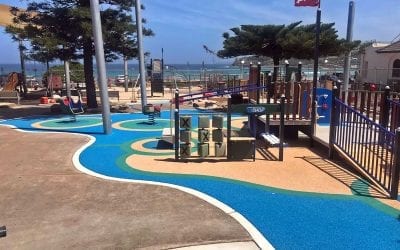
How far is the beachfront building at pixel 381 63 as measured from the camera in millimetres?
33397

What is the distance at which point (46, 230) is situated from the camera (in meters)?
6.09

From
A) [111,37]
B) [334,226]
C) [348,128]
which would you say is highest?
[111,37]

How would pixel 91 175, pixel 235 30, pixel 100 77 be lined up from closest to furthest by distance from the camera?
1. pixel 91 175
2. pixel 100 77
3. pixel 235 30

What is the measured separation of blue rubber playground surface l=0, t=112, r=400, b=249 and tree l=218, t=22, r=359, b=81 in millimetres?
11858

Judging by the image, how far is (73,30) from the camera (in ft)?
58.9

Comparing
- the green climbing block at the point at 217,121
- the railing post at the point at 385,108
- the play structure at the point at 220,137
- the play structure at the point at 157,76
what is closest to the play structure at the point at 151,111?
the play structure at the point at 220,137

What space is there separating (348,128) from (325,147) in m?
2.01

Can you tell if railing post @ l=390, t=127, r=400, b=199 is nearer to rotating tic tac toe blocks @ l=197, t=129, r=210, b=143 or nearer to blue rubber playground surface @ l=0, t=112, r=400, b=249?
blue rubber playground surface @ l=0, t=112, r=400, b=249

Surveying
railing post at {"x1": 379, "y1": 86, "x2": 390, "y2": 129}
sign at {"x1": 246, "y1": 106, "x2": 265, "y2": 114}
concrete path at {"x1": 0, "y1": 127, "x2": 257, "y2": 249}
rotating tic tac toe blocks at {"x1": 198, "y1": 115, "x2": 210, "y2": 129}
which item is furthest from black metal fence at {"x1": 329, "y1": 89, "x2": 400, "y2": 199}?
concrete path at {"x1": 0, "y1": 127, "x2": 257, "y2": 249}

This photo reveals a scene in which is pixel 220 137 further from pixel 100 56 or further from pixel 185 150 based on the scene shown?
pixel 100 56

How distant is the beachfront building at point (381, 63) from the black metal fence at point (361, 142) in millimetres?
23551

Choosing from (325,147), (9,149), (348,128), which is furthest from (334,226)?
(9,149)

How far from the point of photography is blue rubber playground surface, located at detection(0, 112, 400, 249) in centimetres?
583

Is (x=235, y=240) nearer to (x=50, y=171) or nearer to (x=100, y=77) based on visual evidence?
(x=50, y=171)
